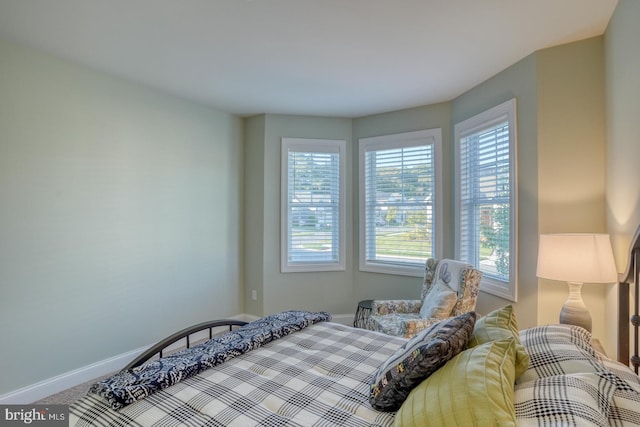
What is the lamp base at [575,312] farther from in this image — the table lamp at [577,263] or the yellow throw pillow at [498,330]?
the yellow throw pillow at [498,330]

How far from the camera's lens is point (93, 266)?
2.83 meters

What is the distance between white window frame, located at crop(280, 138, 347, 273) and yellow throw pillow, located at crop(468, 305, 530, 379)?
2777 millimetres

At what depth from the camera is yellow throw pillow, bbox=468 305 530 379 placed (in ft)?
3.82

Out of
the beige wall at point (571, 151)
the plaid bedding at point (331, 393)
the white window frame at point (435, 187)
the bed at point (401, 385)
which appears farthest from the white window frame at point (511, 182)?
the plaid bedding at point (331, 393)

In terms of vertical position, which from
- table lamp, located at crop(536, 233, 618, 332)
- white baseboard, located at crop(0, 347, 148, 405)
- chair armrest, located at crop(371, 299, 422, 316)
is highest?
table lamp, located at crop(536, 233, 618, 332)

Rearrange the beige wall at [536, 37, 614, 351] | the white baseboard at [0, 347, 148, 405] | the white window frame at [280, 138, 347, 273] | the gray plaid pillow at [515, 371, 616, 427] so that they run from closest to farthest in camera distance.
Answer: the gray plaid pillow at [515, 371, 616, 427]
the beige wall at [536, 37, 614, 351]
the white baseboard at [0, 347, 148, 405]
the white window frame at [280, 138, 347, 273]

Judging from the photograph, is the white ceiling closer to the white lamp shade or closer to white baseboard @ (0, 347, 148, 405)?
the white lamp shade

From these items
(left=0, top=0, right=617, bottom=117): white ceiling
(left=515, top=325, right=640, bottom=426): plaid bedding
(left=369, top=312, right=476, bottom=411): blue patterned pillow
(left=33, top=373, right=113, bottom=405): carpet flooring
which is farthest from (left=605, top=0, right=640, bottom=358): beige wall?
(left=33, top=373, right=113, bottom=405): carpet flooring

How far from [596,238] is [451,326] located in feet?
4.17

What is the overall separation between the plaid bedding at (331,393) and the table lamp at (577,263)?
58 centimetres

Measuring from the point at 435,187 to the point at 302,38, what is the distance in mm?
2144

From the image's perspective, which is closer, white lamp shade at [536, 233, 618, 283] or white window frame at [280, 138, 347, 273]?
white lamp shade at [536, 233, 618, 283]

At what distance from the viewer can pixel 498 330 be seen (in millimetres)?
1291

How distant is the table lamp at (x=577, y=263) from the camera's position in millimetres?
1864
